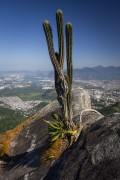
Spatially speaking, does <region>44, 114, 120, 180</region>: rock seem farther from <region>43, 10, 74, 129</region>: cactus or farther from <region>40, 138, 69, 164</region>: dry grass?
<region>43, 10, 74, 129</region>: cactus

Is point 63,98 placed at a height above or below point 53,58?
below

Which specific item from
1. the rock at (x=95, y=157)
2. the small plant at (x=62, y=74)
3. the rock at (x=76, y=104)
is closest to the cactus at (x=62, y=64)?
the small plant at (x=62, y=74)

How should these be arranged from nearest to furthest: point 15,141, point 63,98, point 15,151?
point 63,98, point 15,151, point 15,141

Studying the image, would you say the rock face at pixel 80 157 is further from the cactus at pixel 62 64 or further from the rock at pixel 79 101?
the rock at pixel 79 101

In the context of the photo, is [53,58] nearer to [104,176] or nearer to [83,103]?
[104,176]

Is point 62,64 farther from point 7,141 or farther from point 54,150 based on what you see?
point 7,141

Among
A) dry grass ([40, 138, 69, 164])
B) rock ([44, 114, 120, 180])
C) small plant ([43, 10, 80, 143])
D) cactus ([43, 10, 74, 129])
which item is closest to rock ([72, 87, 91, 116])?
dry grass ([40, 138, 69, 164])

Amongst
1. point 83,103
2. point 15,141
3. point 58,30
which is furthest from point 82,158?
point 83,103
